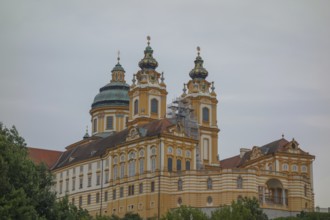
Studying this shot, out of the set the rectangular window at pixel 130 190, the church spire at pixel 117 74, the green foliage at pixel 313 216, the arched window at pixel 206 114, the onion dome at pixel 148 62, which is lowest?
the green foliage at pixel 313 216

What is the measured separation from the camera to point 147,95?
108 meters

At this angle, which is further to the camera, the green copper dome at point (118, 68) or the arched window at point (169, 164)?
the green copper dome at point (118, 68)

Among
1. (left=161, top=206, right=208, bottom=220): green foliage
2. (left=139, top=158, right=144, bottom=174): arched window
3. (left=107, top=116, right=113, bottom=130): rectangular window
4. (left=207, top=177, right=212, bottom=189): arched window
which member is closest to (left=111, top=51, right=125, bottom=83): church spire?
(left=107, top=116, right=113, bottom=130): rectangular window

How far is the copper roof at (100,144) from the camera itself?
318 ft

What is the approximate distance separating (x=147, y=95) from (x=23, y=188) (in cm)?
6086

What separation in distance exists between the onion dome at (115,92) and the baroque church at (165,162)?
181mm

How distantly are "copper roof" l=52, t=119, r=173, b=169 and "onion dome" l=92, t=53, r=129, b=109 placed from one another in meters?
7.77

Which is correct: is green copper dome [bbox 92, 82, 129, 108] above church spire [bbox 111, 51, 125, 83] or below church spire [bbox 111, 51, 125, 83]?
below

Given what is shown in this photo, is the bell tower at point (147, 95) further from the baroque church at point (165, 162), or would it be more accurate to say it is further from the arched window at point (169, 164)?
the arched window at point (169, 164)

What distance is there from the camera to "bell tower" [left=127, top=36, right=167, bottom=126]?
108 metres

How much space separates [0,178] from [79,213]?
27.6ft

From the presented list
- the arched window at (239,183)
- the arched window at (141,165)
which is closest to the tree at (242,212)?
the arched window at (239,183)

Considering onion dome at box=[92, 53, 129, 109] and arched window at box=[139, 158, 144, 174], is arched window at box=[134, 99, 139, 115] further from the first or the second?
arched window at box=[139, 158, 144, 174]

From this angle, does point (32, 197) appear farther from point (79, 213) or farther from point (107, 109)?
point (107, 109)
